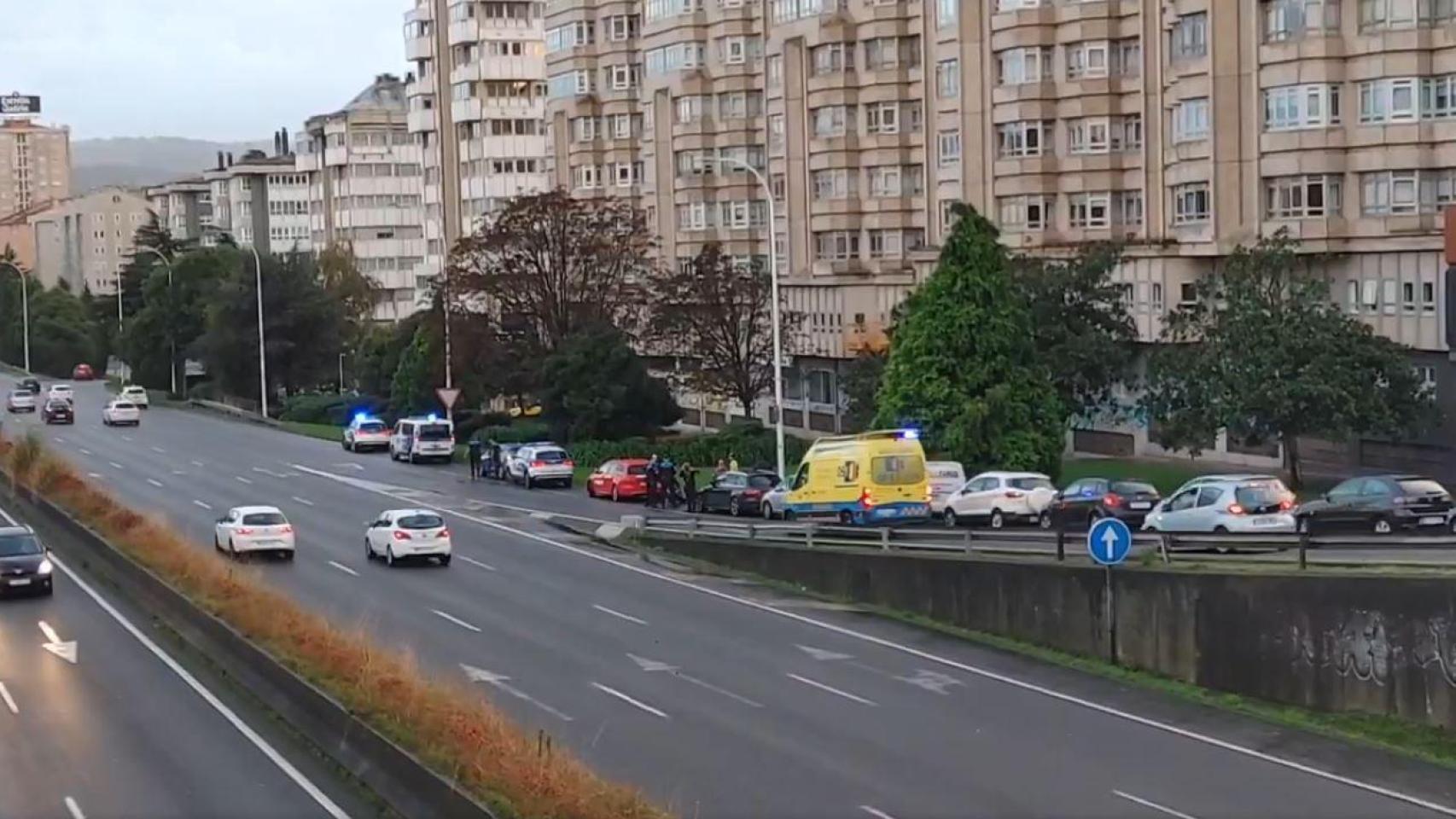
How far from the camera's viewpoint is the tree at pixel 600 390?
237 ft

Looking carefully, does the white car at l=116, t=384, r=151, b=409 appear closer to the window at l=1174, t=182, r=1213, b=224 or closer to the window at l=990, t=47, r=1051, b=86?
the window at l=990, t=47, r=1051, b=86

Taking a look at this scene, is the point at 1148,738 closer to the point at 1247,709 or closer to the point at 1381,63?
the point at 1247,709

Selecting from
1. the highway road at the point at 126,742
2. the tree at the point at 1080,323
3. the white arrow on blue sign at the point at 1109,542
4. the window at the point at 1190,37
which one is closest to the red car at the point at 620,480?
the tree at the point at 1080,323

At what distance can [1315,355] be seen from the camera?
4816 cm

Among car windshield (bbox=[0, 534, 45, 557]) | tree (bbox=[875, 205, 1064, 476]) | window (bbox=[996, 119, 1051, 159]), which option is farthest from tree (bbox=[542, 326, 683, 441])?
car windshield (bbox=[0, 534, 45, 557])

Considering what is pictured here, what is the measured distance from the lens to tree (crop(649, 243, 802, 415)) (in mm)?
71188

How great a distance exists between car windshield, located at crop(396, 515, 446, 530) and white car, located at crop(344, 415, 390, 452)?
34.7m

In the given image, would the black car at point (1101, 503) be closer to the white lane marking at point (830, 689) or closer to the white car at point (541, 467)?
the white lane marking at point (830, 689)

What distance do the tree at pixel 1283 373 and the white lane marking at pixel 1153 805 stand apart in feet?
91.8

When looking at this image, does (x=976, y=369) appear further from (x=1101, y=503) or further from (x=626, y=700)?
(x=626, y=700)

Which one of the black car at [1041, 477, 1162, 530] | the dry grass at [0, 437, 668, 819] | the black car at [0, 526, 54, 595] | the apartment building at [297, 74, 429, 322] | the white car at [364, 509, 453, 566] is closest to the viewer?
the dry grass at [0, 437, 668, 819]

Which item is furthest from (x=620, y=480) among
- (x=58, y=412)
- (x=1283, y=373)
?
(x=58, y=412)

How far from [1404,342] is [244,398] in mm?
70693

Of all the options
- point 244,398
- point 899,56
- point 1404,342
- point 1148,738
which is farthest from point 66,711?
point 244,398
